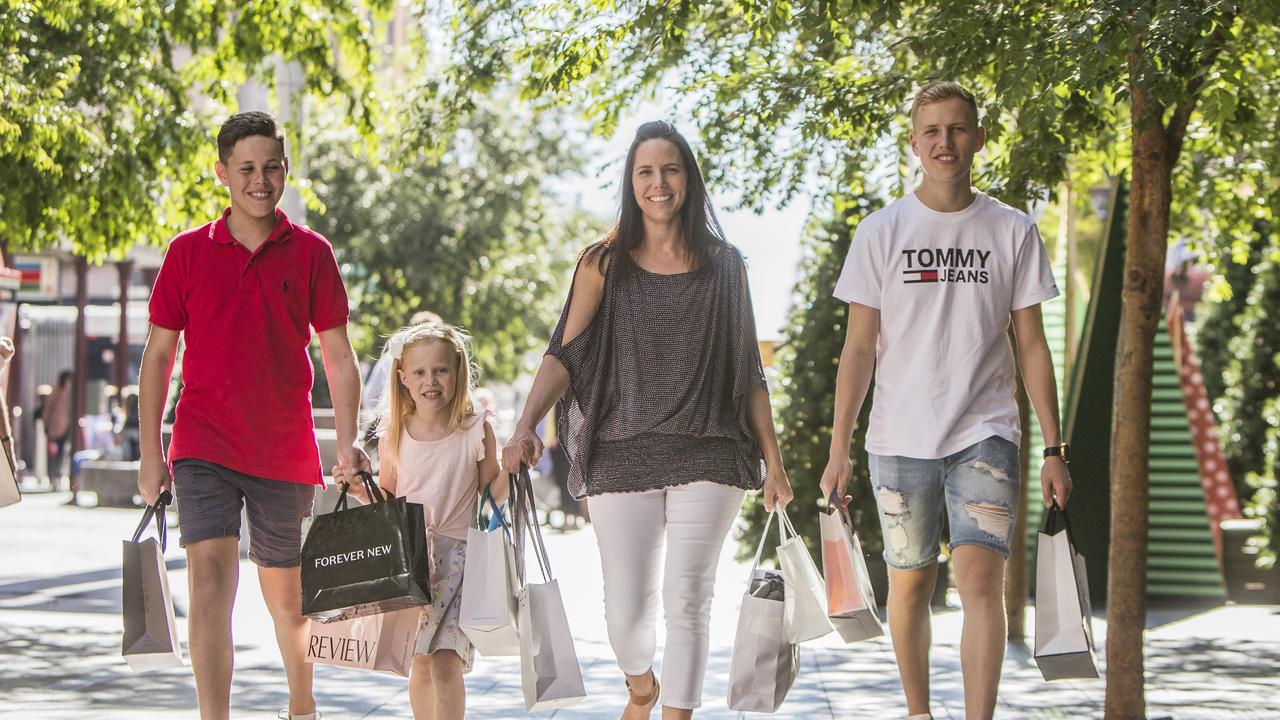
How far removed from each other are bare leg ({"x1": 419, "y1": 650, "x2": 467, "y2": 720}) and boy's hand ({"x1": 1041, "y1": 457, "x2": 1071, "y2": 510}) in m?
1.93

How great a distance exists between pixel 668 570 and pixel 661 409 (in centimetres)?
49

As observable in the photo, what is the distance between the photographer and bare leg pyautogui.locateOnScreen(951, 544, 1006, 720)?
515 cm

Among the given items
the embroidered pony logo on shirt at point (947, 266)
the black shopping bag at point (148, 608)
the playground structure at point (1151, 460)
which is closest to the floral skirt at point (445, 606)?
the black shopping bag at point (148, 608)

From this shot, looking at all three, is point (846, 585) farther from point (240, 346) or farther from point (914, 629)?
point (240, 346)

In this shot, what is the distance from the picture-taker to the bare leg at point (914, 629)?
5.39 m

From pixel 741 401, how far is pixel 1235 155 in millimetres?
6240

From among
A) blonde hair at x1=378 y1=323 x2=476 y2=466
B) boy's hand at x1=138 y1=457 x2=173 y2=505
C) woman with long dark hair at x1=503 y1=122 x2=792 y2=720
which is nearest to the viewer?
woman with long dark hair at x1=503 y1=122 x2=792 y2=720

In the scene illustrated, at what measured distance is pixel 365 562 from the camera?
5203 mm

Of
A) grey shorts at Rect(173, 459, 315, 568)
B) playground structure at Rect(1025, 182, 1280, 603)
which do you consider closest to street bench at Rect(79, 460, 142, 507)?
playground structure at Rect(1025, 182, 1280, 603)

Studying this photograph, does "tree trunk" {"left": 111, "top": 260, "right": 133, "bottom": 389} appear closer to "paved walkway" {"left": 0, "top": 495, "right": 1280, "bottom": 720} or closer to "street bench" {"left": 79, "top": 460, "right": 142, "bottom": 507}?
"street bench" {"left": 79, "top": 460, "right": 142, "bottom": 507}

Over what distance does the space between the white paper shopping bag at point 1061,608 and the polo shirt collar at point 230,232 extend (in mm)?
2553

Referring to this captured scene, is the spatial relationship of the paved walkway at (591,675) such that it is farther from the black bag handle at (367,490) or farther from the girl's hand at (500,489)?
the black bag handle at (367,490)

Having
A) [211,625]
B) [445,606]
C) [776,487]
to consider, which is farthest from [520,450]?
[211,625]

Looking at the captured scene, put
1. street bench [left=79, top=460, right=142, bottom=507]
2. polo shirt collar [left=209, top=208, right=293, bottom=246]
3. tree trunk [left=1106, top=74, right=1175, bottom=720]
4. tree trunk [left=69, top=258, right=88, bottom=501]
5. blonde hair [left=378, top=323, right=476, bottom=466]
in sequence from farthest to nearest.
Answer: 1. tree trunk [left=69, top=258, right=88, bottom=501]
2. street bench [left=79, top=460, right=142, bottom=507]
3. tree trunk [left=1106, top=74, right=1175, bottom=720]
4. blonde hair [left=378, top=323, right=476, bottom=466]
5. polo shirt collar [left=209, top=208, right=293, bottom=246]
